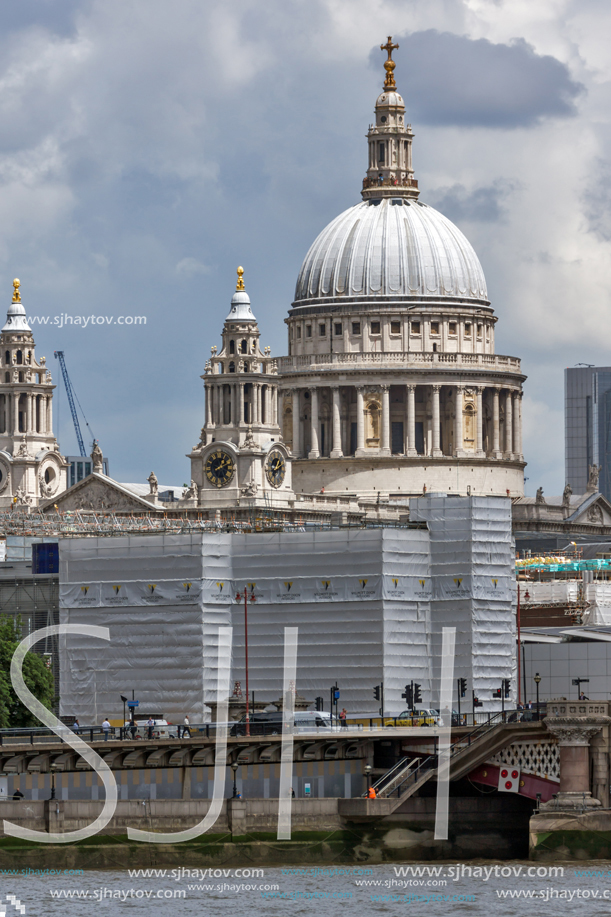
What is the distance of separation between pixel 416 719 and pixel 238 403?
8283cm

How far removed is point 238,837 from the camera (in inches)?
4080

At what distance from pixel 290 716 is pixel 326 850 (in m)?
7.23

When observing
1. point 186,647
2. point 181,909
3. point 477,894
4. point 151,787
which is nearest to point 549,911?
point 477,894

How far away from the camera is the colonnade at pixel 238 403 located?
197 m

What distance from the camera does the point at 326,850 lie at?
344ft

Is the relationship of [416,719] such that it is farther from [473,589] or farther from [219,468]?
[219,468]

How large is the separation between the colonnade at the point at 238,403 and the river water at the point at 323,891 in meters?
94.3

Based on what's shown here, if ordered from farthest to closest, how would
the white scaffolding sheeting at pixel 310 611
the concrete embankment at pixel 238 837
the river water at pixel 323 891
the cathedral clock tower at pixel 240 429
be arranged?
the cathedral clock tower at pixel 240 429
the white scaffolding sheeting at pixel 310 611
the concrete embankment at pixel 238 837
the river water at pixel 323 891

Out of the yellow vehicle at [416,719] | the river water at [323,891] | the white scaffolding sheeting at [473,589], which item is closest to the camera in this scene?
the river water at [323,891]

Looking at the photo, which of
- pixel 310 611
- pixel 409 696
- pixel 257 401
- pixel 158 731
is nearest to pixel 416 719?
pixel 409 696

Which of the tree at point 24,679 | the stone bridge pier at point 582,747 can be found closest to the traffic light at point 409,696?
the stone bridge pier at point 582,747

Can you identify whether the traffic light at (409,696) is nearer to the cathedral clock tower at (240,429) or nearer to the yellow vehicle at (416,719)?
the yellow vehicle at (416,719)

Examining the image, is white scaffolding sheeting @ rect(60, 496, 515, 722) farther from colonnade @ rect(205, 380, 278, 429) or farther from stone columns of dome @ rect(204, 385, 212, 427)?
stone columns of dome @ rect(204, 385, 212, 427)

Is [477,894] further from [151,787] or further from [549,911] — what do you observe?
[151,787]
